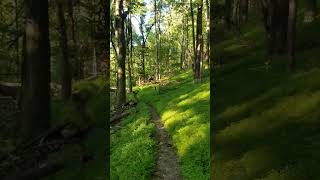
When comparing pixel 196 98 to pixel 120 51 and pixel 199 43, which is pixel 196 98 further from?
pixel 199 43

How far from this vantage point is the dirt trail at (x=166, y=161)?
14789 mm

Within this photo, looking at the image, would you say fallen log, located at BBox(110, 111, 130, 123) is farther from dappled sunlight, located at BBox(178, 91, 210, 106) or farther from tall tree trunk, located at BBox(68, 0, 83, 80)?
tall tree trunk, located at BBox(68, 0, 83, 80)

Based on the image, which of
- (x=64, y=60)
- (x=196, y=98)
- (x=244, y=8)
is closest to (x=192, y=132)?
(x=64, y=60)

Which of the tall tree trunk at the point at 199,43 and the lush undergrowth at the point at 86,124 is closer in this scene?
the lush undergrowth at the point at 86,124

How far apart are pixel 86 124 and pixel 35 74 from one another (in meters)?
2.66

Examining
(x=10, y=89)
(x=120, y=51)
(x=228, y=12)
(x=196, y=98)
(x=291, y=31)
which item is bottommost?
(x=196, y=98)

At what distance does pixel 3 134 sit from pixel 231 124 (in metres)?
7.64

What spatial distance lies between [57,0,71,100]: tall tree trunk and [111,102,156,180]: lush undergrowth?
3442mm

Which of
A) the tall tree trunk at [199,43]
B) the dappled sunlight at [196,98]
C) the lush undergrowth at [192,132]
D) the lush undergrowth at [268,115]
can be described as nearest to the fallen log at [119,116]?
the lush undergrowth at [192,132]

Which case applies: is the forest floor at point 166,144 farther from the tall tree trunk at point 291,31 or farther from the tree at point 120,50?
the tree at point 120,50

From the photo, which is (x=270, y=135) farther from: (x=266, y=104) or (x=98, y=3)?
(x=98, y=3)

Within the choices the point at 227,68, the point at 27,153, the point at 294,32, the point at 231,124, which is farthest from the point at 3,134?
the point at 294,32

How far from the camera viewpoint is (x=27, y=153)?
526 inches

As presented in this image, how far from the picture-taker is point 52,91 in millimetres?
15172
